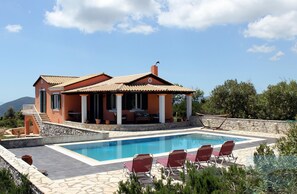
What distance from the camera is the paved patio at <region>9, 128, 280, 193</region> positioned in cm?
829

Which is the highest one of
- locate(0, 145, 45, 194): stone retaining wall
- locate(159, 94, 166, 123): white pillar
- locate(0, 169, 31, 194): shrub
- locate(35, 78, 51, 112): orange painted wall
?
locate(35, 78, 51, 112): orange painted wall

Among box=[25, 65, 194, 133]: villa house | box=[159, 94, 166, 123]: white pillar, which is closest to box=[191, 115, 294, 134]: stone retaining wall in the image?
box=[25, 65, 194, 133]: villa house

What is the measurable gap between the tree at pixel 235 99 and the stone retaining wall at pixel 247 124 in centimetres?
789

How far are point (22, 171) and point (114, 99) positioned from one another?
18142 mm

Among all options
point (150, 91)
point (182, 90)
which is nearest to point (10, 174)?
point (150, 91)

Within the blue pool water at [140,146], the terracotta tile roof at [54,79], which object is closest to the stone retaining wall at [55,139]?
Answer: the blue pool water at [140,146]

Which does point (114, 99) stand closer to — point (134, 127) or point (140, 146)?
point (134, 127)

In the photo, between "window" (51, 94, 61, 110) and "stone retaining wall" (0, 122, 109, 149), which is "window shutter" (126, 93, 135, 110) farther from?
"window" (51, 94, 61, 110)

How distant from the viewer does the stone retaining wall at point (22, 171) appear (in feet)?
25.2

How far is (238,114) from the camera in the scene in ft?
107

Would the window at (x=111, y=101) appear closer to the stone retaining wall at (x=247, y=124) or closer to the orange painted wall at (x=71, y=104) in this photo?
the orange painted wall at (x=71, y=104)

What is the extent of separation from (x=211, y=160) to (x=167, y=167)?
245 cm

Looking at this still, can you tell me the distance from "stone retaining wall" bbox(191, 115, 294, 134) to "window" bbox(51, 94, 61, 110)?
517 inches

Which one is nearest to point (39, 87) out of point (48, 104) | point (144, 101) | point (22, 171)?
point (48, 104)
